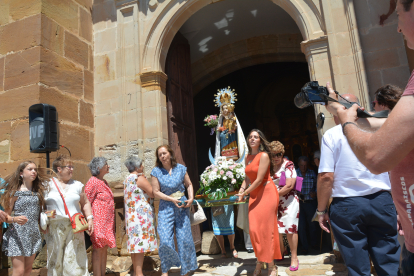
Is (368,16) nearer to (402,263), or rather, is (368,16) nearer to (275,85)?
(402,263)

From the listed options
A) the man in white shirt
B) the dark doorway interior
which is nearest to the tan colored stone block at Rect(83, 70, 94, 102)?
the man in white shirt

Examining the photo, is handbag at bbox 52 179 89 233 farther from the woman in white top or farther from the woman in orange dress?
the woman in orange dress

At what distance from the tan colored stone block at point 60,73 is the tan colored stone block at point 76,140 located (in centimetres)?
65

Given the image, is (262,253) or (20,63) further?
(20,63)

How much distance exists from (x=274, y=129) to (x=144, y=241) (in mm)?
8133

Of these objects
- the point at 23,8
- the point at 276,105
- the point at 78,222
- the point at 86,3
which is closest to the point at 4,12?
the point at 23,8

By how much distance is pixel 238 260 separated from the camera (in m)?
4.80

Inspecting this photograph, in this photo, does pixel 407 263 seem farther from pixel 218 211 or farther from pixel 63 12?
pixel 63 12

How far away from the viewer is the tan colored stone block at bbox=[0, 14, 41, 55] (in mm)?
5391

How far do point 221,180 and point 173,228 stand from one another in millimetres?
1081

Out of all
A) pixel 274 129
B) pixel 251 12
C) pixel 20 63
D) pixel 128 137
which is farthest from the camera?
pixel 274 129

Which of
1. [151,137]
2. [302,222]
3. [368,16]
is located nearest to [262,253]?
[302,222]

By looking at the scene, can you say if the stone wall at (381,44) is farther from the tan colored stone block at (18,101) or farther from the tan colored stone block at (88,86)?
the tan colored stone block at (18,101)

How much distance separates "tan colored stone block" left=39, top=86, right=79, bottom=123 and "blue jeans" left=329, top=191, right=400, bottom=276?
4731mm
